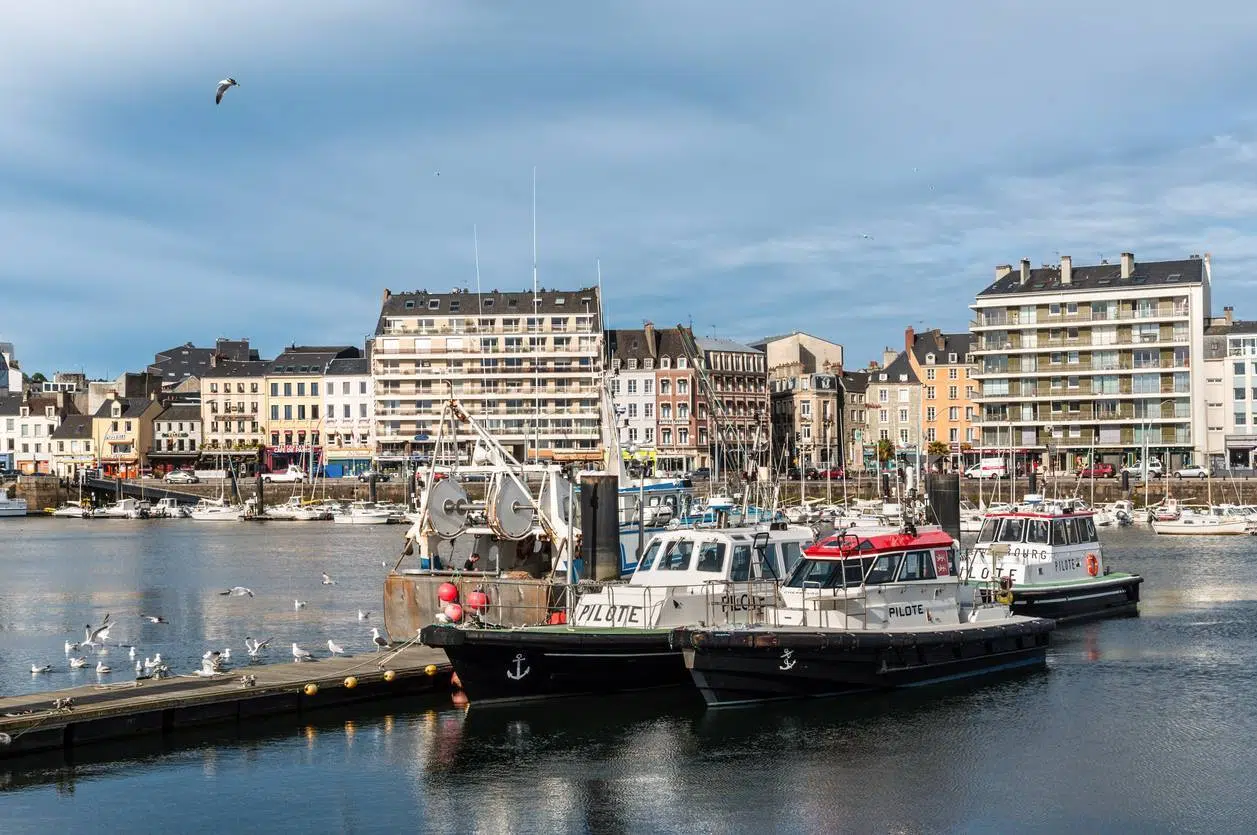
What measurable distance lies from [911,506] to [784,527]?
42.7 ft

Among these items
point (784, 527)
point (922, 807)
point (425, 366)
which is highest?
point (425, 366)

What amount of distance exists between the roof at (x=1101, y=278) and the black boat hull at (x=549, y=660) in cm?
8927

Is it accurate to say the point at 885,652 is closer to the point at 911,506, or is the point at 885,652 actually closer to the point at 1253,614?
the point at 911,506

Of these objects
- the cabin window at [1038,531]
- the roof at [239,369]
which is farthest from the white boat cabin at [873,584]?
the roof at [239,369]

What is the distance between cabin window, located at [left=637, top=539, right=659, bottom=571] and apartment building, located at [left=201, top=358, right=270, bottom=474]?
12208 cm

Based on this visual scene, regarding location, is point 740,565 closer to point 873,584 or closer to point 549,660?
point 873,584

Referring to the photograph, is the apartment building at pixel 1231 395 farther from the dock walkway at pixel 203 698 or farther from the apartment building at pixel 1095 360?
the dock walkway at pixel 203 698

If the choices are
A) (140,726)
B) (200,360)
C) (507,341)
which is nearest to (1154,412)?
(507,341)

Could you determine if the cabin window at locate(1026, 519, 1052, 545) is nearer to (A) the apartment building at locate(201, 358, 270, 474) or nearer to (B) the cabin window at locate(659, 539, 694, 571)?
(B) the cabin window at locate(659, 539, 694, 571)

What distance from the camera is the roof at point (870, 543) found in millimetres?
30766

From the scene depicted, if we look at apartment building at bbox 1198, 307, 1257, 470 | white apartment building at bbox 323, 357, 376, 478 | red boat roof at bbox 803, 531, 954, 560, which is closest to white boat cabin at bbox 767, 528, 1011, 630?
red boat roof at bbox 803, 531, 954, 560

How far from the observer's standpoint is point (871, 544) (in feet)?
102

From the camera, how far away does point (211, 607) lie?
51.5 metres

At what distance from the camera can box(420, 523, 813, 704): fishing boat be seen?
29.6m
